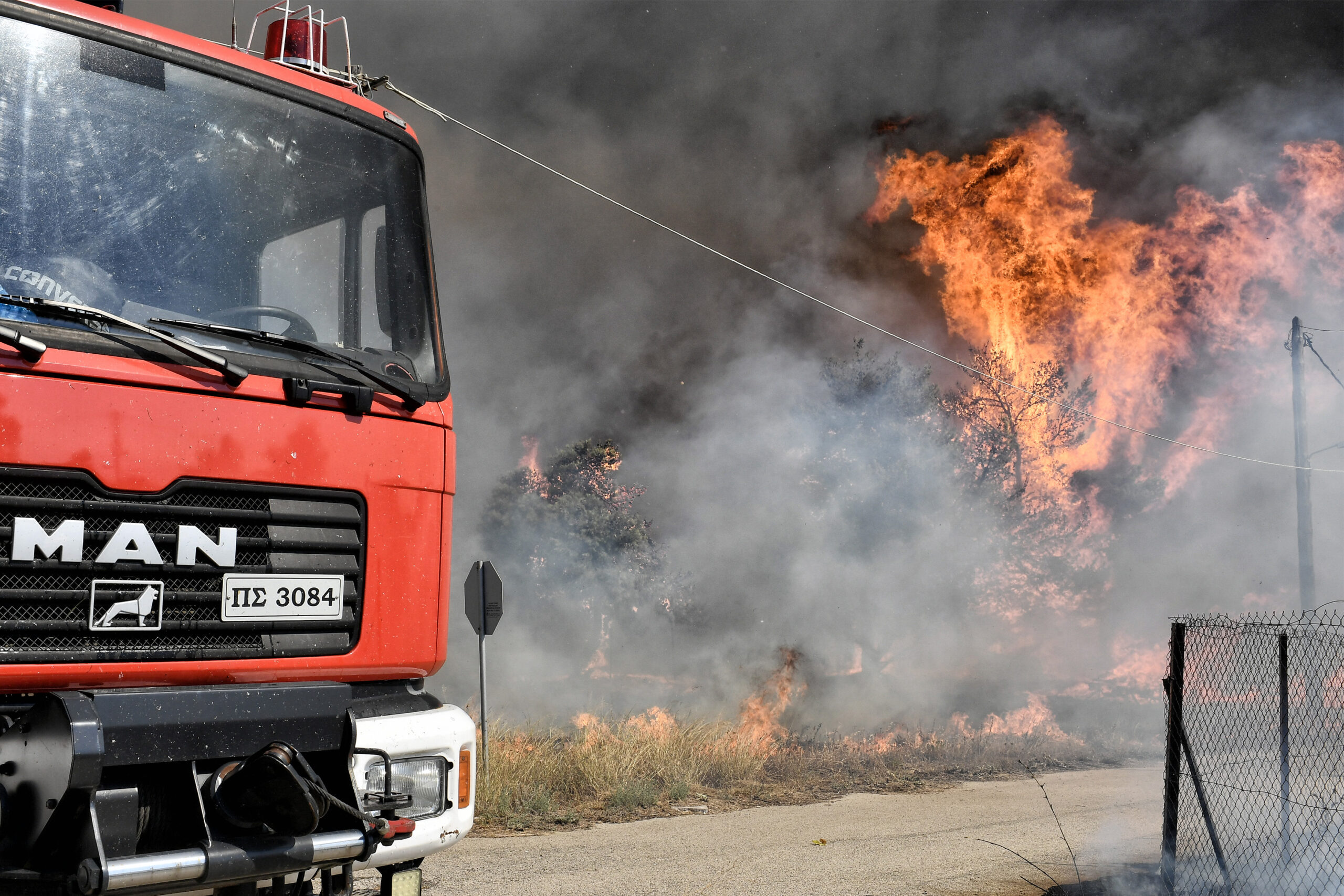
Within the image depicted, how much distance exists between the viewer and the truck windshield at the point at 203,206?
269cm

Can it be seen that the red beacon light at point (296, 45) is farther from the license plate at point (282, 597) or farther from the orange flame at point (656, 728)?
the orange flame at point (656, 728)

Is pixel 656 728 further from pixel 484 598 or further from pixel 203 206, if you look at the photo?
pixel 203 206

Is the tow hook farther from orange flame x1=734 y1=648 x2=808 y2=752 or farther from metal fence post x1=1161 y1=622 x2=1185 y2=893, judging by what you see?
orange flame x1=734 y1=648 x2=808 y2=752

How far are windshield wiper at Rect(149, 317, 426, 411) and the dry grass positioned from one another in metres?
4.28

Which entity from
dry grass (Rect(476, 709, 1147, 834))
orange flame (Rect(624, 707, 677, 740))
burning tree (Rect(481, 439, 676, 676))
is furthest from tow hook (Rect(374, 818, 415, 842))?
burning tree (Rect(481, 439, 676, 676))

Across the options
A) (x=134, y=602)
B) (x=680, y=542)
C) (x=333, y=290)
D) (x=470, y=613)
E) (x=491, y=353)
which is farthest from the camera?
(x=491, y=353)

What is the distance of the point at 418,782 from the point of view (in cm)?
299

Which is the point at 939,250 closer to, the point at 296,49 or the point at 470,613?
the point at 470,613

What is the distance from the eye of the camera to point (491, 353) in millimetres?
32875

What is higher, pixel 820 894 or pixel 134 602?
pixel 134 602

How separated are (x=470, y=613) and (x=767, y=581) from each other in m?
14.0

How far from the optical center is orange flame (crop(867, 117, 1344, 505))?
68.8 ft

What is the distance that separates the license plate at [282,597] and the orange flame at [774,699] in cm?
1073

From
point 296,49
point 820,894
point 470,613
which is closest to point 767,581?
point 470,613
